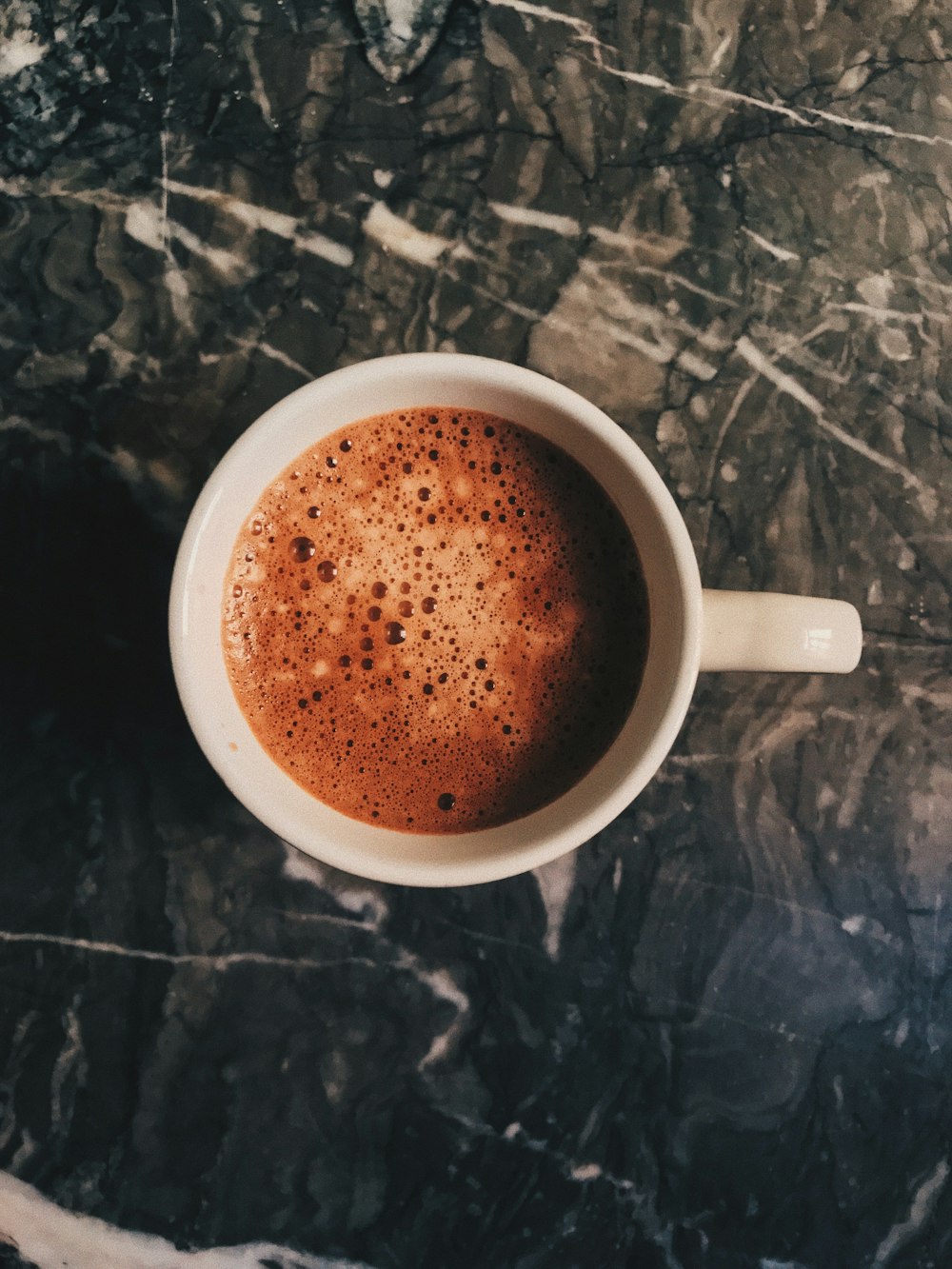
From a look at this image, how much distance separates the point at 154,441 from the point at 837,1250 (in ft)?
3.22

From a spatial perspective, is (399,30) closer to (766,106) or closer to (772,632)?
(766,106)

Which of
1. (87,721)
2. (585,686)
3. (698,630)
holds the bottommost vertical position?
(87,721)

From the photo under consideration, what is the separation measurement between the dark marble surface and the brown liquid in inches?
5.5

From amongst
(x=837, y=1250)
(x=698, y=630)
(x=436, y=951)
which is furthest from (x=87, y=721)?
(x=837, y=1250)

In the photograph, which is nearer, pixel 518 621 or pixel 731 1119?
pixel 518 621

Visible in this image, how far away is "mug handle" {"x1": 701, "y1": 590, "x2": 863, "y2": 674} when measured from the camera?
0.64 m

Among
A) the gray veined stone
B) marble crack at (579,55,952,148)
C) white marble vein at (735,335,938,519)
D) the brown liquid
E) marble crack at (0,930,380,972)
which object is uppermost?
the gray veined stone

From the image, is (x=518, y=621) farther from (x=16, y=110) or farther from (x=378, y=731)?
(x=16, y=110)

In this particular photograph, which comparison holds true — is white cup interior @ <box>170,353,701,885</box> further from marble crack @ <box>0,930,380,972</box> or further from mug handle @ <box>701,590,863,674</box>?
marble crack @ <box>0,930,380,972</box>

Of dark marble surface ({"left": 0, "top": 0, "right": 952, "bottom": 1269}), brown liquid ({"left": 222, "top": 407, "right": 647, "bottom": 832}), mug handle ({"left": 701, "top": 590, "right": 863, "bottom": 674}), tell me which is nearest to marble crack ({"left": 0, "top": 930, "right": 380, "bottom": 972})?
dark marble surface ({"left": 0, "top": 0, "right": 952, "bottom": 1269})

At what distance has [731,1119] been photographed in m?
0.84

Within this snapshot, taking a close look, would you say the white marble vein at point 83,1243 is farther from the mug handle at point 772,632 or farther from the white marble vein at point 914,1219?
the mug handle at point 772,632

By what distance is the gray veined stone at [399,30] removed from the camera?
2.62 ft

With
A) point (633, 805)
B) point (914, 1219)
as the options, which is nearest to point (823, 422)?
point (633, 805)
